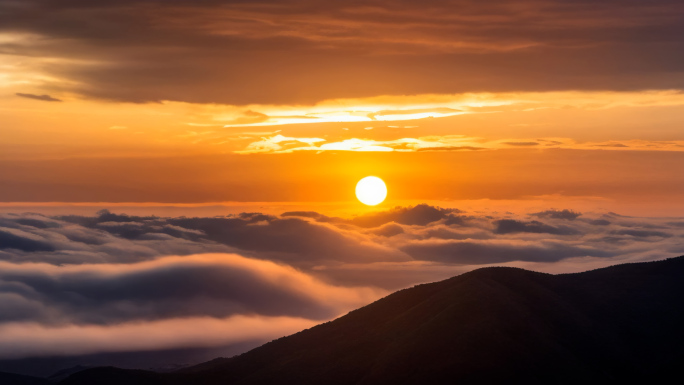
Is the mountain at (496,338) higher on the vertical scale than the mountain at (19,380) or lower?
lower

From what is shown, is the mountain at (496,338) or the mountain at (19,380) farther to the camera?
the mountain at (19,380)

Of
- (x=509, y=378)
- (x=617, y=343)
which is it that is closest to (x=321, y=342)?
(x=509, y=378)

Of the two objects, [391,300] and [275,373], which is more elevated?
[391,300]

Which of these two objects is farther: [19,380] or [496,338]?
[19,380]

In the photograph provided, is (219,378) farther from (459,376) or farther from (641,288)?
(641,288)

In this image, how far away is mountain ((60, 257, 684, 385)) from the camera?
4660 inches

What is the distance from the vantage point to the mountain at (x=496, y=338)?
118 meters

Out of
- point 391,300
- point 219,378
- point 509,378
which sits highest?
point 391,300

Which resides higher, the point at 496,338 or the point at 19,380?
the point at 19,380

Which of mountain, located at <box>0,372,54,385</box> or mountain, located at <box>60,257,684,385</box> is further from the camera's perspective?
mountain, located at <box>0,372,54,385</box>

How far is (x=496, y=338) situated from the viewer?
4798 inches

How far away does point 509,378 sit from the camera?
370 ft

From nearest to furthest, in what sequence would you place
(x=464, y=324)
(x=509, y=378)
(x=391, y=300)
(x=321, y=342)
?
(x=509, y=378)
(x=464, y=324)
(x=321, y=342)
(x=391, y=300)

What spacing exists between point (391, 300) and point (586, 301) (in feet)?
125
